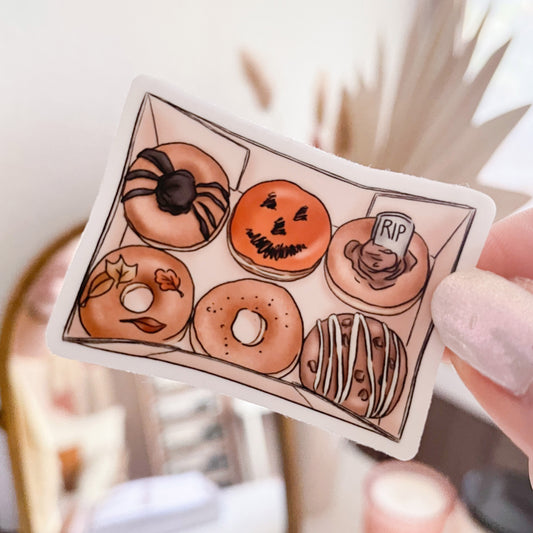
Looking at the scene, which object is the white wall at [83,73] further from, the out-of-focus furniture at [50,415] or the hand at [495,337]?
the hand at [495,337]

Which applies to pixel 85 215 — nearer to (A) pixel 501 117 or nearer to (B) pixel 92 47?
(B) pixel 92 47

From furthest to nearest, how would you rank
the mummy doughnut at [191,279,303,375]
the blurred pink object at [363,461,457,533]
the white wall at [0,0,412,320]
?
the blurred pink object at [363,461,457,533], the white wall at [0,0,412,320], the mummy doughnut at [191,279,303,375]

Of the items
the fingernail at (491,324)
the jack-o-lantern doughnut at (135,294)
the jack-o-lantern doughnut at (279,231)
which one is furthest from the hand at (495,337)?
the jack-o-lantern doughnut at (135,294)

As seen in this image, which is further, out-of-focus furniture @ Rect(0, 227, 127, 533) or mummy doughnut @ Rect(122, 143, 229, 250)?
out-of-focus furniture @ Rect(0, 227, 127, 533)

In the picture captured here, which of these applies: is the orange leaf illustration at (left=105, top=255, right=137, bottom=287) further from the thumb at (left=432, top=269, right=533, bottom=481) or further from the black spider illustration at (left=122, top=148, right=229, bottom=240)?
the thumb at (left=432, top=269, right=533, bottom=481)

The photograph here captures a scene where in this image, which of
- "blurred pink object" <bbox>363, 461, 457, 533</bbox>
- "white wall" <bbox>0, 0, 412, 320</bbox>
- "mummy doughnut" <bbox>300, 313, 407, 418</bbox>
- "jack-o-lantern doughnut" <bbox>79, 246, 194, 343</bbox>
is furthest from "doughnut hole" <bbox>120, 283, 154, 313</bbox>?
"blurred pink object" <bbox>363, 461, 457, 533</bbox>

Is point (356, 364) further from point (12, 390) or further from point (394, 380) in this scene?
point (12, 390)
